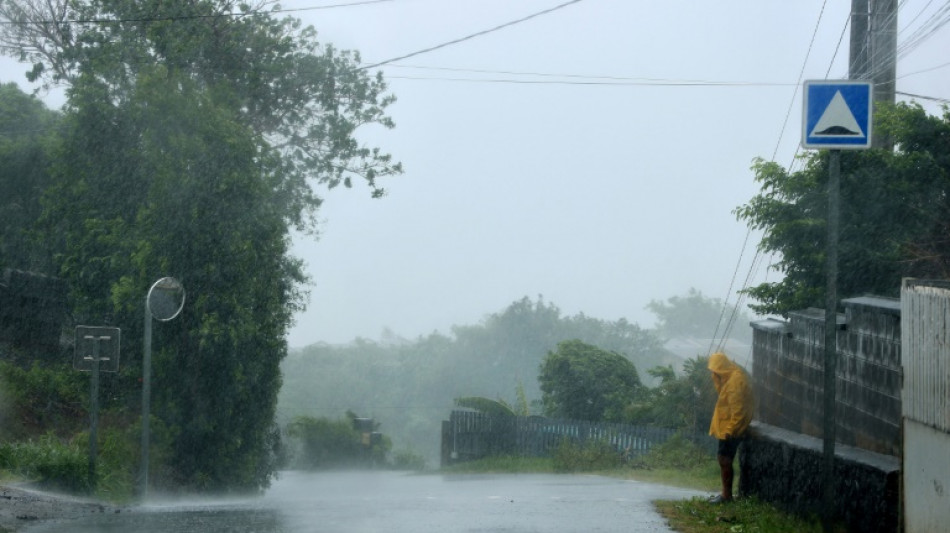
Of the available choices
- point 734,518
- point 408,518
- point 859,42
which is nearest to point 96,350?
point 408,518

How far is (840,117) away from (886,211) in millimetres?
8555

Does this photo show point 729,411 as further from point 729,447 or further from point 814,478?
point 814,478

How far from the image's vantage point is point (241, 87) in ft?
97.6

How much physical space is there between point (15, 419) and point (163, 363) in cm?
→ 313

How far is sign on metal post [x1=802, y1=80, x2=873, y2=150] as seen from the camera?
792cm

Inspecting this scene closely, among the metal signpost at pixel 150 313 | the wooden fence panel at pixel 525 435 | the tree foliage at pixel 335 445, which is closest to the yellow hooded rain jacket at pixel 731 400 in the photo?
the metal signpost at pixel 150 313

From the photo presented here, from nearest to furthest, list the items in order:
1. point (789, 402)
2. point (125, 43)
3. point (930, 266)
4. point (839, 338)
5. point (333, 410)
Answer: point (839, 338)
point (789, 402)
point (930, 266)
point (125, 43)
point (333, 410)

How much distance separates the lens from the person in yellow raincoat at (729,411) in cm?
1109

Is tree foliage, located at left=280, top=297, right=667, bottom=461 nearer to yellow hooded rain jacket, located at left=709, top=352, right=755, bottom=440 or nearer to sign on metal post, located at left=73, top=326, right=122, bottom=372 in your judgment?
sign on metal post, located at left=73, top=326, right=122, bottom=372

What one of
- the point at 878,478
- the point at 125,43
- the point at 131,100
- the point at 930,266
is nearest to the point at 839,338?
the point at 878,478

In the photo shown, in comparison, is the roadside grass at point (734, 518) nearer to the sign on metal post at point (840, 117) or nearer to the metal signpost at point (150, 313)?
the sign on metal post at point (840, 117)

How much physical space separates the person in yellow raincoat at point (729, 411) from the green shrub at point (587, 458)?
16300mm

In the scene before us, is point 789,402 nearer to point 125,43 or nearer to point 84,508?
point 84,508

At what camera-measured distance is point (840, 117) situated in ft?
26.0
